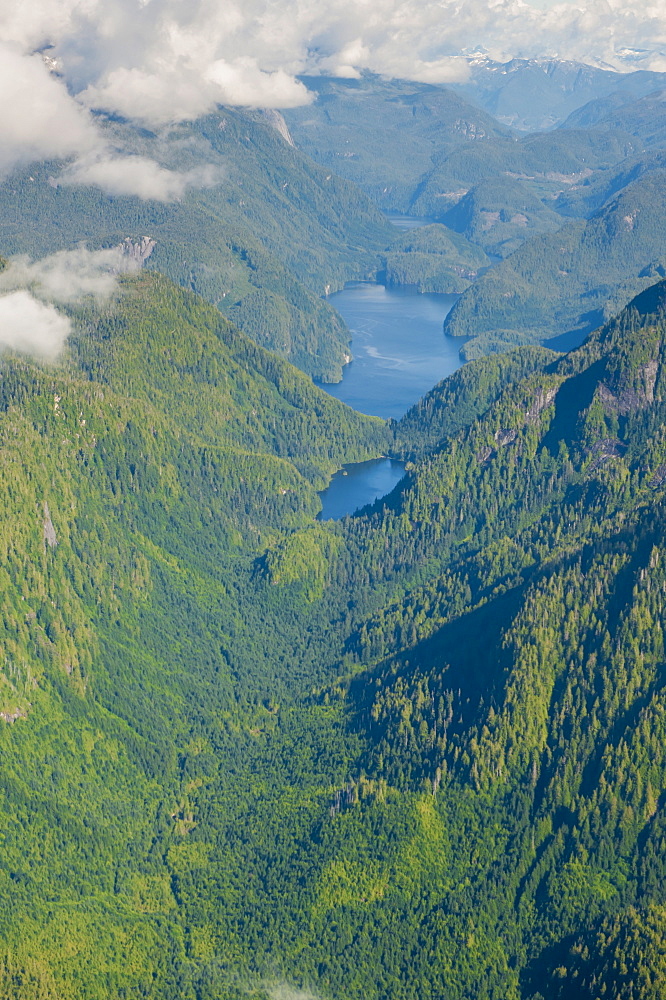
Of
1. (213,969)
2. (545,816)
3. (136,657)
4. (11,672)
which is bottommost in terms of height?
(213,969)

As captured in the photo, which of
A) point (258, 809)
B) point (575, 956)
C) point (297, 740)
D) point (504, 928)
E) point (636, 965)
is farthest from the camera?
point (297, 740)

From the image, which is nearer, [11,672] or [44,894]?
[44,894]

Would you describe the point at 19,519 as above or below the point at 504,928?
above

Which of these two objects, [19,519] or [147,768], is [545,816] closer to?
[147,768]

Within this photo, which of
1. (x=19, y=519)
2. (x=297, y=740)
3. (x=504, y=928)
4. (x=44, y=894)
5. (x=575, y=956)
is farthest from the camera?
(x=19, y=519)

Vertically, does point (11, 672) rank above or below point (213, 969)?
above

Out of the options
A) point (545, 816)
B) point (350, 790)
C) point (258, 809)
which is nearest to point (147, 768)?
point (258, 809)

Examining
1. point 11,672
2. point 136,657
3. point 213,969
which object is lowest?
point 213,969

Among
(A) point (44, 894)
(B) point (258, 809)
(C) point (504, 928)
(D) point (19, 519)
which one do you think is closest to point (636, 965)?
(C) point (504, 928)

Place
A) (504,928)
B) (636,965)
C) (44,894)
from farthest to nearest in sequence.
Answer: (44,894), (504,928), (636,965)

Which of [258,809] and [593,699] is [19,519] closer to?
[258,809]
